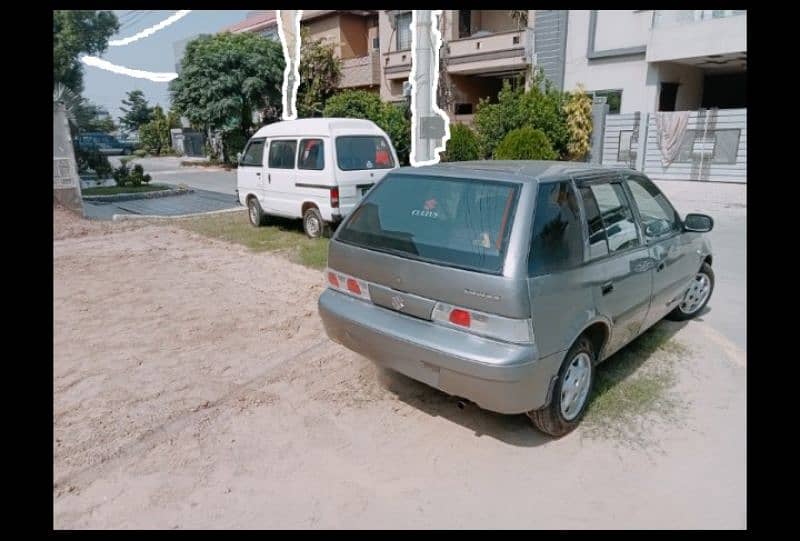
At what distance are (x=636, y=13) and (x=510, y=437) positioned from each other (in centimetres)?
→ 1643

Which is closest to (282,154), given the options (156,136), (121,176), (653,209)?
(653,209)

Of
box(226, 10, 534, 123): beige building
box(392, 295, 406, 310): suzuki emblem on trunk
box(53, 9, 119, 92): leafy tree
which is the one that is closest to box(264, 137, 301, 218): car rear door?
box(392, 295, 406, 310): suzuki emblem on trunk

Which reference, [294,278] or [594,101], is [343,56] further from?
[294,278]

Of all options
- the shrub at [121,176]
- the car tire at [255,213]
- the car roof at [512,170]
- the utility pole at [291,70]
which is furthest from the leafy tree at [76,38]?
the car roof at [512,170]

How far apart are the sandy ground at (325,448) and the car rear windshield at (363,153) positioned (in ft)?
12.3

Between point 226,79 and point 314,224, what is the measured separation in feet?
53.6

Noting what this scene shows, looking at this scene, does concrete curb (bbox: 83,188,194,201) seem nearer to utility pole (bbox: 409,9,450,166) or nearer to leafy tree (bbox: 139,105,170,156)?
utility pole (bbox: 409,9,450,166)

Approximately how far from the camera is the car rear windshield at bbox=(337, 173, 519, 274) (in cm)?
279

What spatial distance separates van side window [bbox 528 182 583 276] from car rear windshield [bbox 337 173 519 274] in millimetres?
157

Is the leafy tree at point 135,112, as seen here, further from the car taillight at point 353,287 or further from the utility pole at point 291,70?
the car taillight at point 353,287

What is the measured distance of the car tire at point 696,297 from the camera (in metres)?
4.80

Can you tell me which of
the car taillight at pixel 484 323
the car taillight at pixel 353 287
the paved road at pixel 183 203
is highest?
the paved road at pixel 183 203

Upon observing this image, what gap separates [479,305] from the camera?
2688 mm

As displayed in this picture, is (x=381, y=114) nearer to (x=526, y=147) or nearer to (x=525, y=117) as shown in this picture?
(x=525, y=117)
